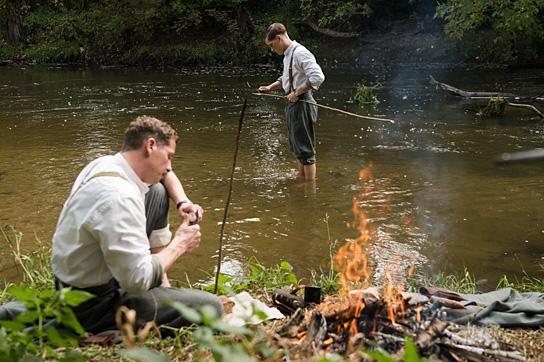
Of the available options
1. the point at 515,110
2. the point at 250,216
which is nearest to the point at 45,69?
the point at 515,110

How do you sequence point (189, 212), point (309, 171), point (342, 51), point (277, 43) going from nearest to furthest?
point (189, 212) < point (277, 43) < point (309, 171) < point (342, 51)

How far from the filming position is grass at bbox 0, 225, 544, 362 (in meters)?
1.86

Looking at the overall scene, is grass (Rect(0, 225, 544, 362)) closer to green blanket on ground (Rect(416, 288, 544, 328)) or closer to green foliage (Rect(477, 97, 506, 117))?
green blanket on ground (Rect(416, 288, 544, 328))

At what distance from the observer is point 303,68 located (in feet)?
22.9

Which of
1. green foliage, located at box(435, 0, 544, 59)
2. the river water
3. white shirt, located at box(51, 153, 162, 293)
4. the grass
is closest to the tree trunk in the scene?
the river water

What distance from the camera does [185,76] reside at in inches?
787

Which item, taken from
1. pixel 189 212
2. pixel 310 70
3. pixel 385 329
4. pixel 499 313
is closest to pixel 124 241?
pixel 189 212

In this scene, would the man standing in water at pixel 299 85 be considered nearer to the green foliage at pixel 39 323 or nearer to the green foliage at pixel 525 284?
the green foliage at pixel 525 284

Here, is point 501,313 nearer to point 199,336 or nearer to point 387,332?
point 387,332

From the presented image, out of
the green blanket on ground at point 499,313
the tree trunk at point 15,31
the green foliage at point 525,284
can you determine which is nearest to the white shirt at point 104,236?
the green blanket on ground at point 499,313

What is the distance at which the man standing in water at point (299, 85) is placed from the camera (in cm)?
695

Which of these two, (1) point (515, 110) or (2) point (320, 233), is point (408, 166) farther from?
(1) point (515, 110)

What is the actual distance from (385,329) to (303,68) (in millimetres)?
4343

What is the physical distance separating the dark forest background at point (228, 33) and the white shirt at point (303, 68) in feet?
46.4
